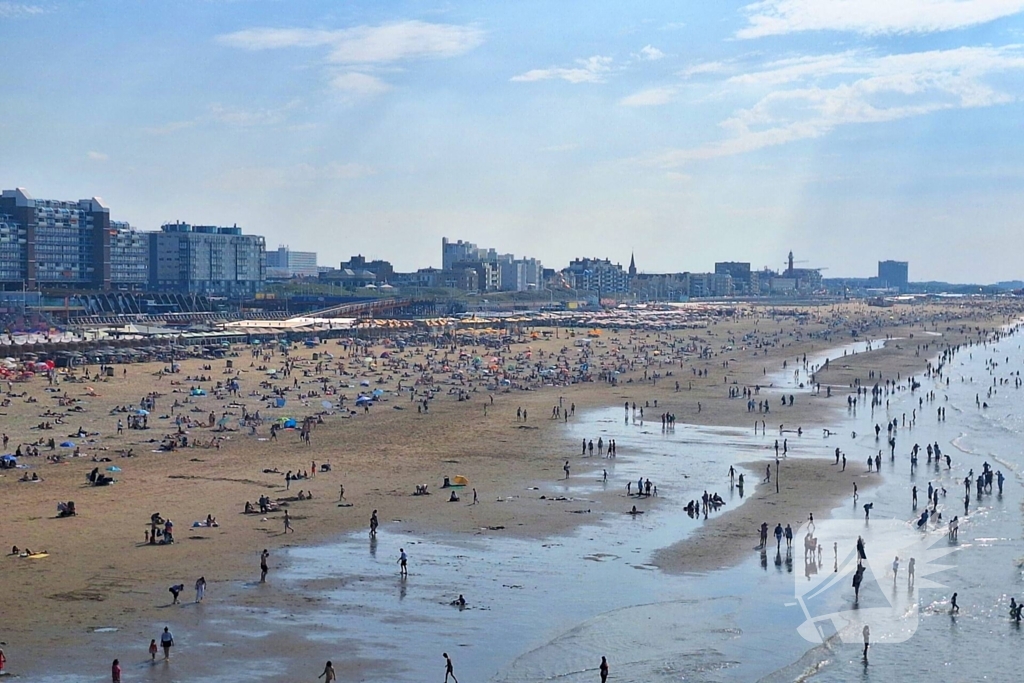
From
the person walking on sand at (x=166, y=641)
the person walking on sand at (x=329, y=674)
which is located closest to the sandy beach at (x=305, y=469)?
the person walking on sand at (x=329, y=674)

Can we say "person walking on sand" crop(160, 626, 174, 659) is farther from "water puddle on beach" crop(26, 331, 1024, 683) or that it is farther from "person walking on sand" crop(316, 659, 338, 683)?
"person walking on sand" crop(316, 659, 338, 683)

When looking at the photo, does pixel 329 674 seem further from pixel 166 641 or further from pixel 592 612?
pixel 592 612

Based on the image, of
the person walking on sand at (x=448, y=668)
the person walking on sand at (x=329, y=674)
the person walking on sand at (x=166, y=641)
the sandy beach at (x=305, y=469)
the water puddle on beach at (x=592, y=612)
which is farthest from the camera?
the sandy beach at (x=305, y=469)

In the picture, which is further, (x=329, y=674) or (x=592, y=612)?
(x=592, y=612)

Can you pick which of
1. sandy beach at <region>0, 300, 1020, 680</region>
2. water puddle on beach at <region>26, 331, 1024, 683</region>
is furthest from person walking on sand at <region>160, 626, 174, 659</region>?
sandy beach at <region>0, 300, 1020, 680</region>

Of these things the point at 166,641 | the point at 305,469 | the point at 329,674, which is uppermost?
the point at 305,469

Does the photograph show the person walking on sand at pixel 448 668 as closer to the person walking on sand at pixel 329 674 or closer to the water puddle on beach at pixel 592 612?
the water puddle on beach at pixel 592 612

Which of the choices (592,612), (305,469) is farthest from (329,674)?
(305,469)
